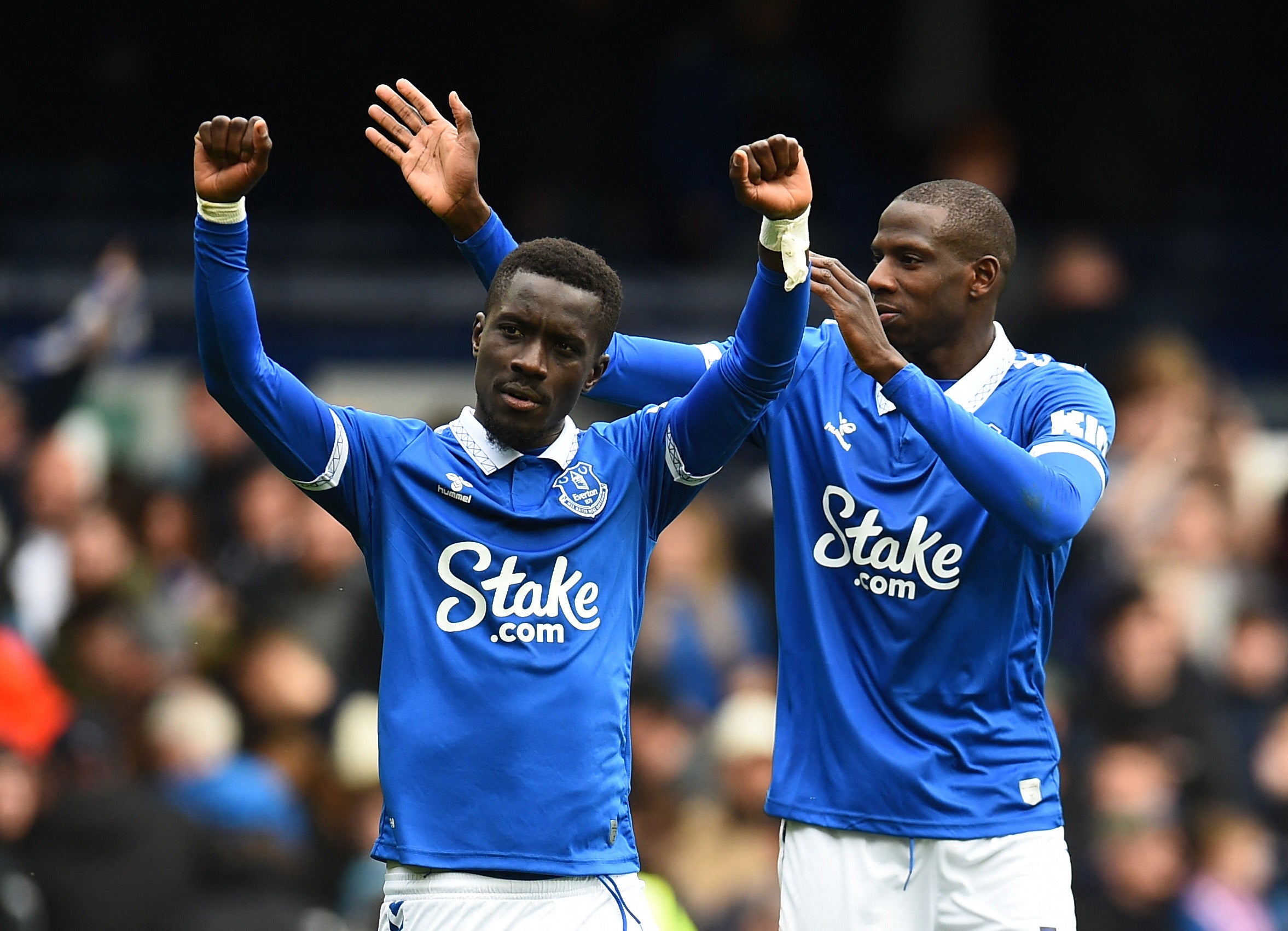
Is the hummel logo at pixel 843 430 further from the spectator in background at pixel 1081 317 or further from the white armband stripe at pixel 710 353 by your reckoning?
the spectator in background at pixel 1081 317

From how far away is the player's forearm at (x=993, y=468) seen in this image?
385 centimetres

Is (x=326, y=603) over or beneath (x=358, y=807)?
over

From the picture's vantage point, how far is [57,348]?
30.7 feet

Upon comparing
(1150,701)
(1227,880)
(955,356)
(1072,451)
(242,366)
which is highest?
(955,356)

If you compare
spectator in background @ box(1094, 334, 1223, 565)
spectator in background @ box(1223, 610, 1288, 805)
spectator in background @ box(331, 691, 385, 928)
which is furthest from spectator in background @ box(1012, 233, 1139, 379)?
spectator in background @ box(331, 691, 385, 928)

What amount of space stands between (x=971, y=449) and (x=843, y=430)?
48cm

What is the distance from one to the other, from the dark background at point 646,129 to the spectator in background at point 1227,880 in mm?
3491

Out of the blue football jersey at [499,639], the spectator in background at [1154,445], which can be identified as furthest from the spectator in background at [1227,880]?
the blue football jersey at [499,639]

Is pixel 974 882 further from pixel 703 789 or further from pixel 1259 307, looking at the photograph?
pixel 1259 307

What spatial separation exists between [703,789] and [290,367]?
414cm

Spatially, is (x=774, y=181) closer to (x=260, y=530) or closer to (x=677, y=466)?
(x=677, y=466)

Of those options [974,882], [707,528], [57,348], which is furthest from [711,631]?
[974,882]

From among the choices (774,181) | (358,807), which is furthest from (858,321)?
(358,807)

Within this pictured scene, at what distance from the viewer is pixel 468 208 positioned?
4.25m
